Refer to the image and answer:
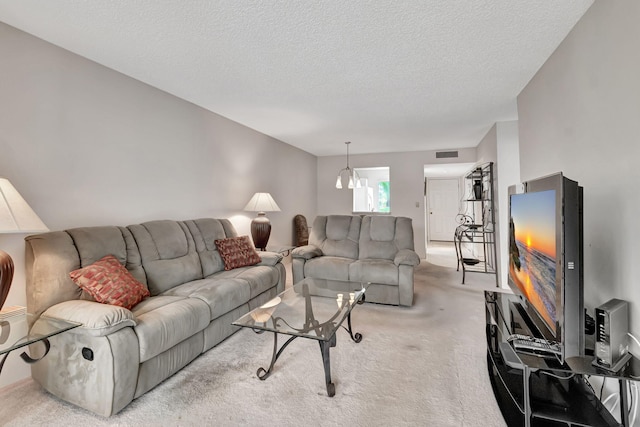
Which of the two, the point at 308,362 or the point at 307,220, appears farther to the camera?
the point at 307,220

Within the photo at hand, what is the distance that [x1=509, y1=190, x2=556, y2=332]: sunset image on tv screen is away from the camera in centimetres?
129

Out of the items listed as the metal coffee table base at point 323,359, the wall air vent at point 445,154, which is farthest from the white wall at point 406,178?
the metal coffee table base at point 323,359

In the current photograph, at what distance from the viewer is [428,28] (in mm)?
1897

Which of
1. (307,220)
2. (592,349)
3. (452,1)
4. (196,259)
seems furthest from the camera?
(307,220)

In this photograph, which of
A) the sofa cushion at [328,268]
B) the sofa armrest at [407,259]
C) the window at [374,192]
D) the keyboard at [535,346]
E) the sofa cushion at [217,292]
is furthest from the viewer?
the window at [374,192]

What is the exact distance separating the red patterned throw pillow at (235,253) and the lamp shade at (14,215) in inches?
64.5

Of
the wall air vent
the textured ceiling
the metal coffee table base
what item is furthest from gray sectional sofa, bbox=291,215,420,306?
the wall air vent

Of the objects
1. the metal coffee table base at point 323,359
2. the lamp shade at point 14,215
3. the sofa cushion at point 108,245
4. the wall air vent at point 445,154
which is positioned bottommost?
the metal coffee table base at point 323,359

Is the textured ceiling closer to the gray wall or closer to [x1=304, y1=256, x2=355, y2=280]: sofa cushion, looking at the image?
the gray wall

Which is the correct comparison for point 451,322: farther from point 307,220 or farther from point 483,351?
point 307,220

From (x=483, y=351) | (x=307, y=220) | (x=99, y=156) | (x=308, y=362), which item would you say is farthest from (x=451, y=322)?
(x=307, y=220)

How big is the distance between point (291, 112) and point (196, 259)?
6.88 feet

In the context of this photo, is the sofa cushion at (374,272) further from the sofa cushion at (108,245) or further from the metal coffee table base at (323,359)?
the sofa cushion at (108,245)

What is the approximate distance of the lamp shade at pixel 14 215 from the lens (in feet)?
4.69
